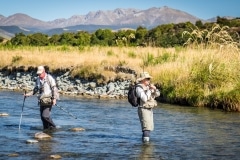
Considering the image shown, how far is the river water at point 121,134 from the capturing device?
40.3ft

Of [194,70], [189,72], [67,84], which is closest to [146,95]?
[194,70]

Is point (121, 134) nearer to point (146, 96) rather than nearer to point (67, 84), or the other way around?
point (146, 96)

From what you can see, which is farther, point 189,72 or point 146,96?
point 189,72

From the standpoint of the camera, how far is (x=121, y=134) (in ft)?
49.9

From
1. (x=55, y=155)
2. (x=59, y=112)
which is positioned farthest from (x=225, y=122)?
(x=55, y=155)

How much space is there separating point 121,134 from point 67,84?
16818 mm

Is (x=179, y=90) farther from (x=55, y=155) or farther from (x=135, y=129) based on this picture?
(x=55, y=155)

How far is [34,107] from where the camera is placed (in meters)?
21.9

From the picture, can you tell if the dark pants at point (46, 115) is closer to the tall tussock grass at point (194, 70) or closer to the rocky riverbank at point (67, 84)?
the tall tussock grass at point (194, 70)

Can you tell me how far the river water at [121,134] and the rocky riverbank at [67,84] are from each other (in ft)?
18.3

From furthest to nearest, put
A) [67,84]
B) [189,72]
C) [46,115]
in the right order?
[67,84]
[189,72]
[46,115]

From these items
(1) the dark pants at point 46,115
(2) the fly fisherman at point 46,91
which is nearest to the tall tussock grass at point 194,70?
(1) the dark pants at point 46,115

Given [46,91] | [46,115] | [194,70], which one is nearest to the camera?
[46,91]

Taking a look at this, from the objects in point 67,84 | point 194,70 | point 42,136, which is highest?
point 194,70
